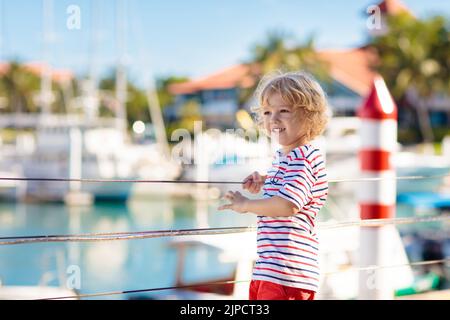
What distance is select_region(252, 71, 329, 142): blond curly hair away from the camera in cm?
175

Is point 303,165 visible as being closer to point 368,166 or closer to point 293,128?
point 293,128

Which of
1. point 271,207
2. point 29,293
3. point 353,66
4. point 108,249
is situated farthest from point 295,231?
point 353,66

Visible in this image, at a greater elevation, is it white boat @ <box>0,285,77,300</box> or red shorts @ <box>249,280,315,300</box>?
red shorts @ <box>249,280,315,300</box>

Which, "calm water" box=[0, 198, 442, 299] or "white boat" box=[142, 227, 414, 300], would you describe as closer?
"white boat" box=[142, 227, 414, 300]

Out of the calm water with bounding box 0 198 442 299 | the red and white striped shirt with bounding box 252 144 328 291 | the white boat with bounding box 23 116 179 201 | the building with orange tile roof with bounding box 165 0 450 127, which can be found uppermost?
the building with orange tile roof with bounding box 165 0 450 127

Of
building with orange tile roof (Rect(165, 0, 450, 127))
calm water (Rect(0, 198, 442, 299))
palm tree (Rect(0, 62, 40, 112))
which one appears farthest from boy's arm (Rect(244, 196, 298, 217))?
palm tree (Rect(0, 62, 40, 112))

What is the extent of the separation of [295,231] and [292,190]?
0.13 meters

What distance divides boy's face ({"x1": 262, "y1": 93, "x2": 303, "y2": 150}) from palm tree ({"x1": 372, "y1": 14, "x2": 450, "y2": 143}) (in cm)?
2985

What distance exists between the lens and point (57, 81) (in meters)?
34.2

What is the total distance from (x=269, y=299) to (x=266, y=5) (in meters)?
31.7

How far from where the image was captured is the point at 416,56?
29891 mm

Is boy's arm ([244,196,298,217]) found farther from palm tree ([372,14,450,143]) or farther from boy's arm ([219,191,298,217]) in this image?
palm tree ([372,14,450,143])

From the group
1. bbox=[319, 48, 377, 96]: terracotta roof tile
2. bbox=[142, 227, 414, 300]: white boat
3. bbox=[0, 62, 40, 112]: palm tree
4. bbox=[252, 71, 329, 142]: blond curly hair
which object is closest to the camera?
bbox=[252, 71, 329, 142]: blond curly hair

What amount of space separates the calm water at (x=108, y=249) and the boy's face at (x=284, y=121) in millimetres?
3500
